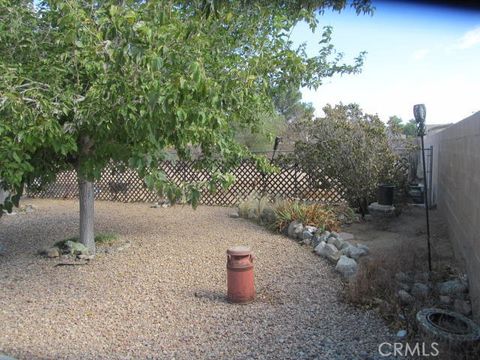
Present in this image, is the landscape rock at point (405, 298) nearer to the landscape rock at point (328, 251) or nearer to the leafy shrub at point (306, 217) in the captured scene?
the landscape rock at point (328, 251)

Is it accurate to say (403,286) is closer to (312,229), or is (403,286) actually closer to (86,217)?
(312,229)

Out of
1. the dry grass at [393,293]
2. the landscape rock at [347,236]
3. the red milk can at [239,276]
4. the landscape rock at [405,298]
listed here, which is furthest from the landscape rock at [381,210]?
the red milk can at [239,276]

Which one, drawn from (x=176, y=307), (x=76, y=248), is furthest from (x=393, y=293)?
(x=76, y=248)

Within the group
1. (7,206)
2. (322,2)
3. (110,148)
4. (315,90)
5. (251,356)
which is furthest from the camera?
(315,90)

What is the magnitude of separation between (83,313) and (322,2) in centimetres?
333

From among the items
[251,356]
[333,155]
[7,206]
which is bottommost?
[251,356]

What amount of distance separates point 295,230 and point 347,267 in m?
1.85

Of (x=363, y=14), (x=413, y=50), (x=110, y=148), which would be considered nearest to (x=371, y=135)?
(x=413, y=50)

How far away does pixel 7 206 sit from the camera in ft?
13.4

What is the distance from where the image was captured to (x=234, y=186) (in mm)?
10250

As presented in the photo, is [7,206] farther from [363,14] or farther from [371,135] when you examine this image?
[371,135]

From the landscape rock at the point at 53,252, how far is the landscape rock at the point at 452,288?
470 centimetres

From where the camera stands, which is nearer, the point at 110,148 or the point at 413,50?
the point at 413,50

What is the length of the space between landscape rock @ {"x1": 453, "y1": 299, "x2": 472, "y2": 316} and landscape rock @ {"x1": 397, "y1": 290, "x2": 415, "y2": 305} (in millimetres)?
346
